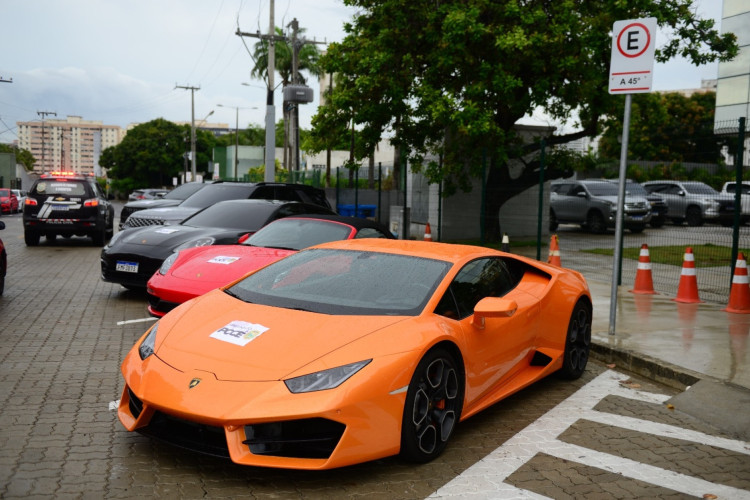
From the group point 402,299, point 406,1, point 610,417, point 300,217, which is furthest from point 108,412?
point 406,1

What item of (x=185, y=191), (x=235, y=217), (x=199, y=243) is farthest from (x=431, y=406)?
(x=185, y=191)

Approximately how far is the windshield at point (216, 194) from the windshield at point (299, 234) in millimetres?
4894

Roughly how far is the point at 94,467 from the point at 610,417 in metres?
3.53

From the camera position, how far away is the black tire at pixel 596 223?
2277 cm

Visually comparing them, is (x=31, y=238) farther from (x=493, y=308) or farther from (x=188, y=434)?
(x=493, y=308)

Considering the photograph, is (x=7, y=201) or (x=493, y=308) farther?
(x=7, y=201)

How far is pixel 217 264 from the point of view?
25.2 feet

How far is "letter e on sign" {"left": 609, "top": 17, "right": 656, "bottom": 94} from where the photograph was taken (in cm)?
723

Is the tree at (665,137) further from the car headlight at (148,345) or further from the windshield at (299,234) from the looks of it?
the car headlight at (148,345)

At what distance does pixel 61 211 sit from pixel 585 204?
51.4ft

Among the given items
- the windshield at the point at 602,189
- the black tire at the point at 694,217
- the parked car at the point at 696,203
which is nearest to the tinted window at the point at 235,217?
the parked car at the point at 696,203

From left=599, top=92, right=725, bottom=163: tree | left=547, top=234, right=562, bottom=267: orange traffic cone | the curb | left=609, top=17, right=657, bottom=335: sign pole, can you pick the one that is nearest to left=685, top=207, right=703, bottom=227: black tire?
left=599, top=92, right=725, bottom=163: tree

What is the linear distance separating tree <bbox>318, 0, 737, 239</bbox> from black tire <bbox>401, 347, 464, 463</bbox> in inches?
447

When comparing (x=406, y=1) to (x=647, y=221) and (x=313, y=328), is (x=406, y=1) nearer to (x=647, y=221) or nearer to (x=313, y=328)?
(x=647, y=221)
